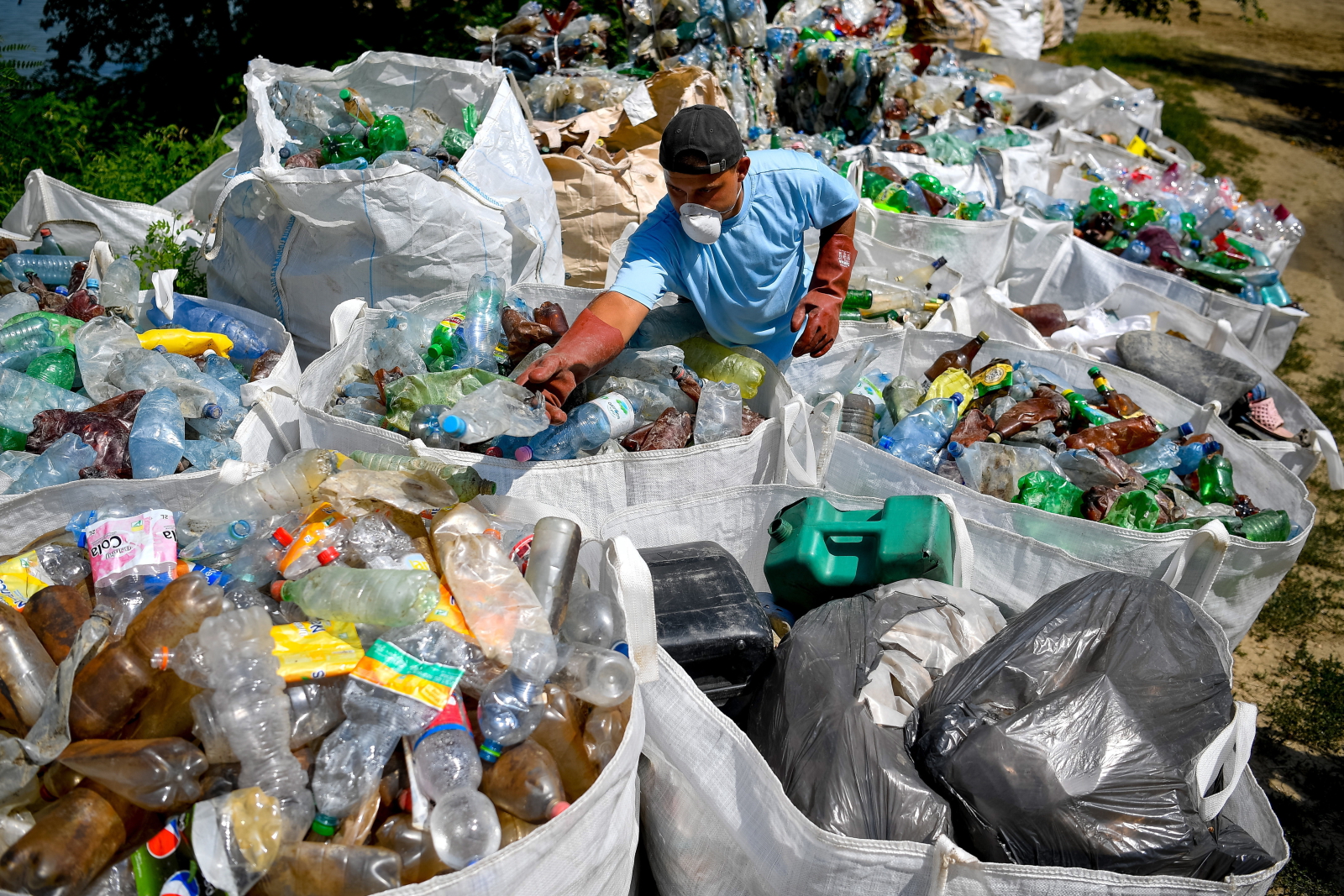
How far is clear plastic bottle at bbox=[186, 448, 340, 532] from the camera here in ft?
7.38

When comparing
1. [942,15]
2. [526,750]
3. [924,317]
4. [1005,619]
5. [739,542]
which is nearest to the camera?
[526,750]

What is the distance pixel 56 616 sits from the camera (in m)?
1.80

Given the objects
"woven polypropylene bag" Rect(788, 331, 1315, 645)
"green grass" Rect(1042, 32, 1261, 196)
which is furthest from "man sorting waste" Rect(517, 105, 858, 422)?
"green grass" Rect(1042, 32, 1261, 196)

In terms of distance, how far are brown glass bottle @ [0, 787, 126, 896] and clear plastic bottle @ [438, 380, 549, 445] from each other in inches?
45.7

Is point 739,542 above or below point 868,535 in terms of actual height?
below

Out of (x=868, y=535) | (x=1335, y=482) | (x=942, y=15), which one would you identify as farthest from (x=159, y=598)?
(x=942, y=15)

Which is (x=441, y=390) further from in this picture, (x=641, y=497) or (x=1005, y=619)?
(x=1005, y=619)

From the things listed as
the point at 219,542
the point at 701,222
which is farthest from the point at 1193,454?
the point at 219,542

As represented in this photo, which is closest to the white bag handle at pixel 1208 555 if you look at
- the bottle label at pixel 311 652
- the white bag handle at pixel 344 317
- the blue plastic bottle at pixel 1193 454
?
the blue plastic bottle at pixel 1193 454

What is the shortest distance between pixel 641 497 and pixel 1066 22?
10.6 metres

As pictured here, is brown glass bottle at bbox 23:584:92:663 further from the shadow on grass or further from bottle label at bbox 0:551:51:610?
the shadow on grass

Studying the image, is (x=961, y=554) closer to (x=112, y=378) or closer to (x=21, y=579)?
(x=21, y=579)

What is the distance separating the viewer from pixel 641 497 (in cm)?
254

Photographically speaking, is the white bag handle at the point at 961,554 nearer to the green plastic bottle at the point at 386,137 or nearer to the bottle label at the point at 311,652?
the bottle label at the point at 311,652
